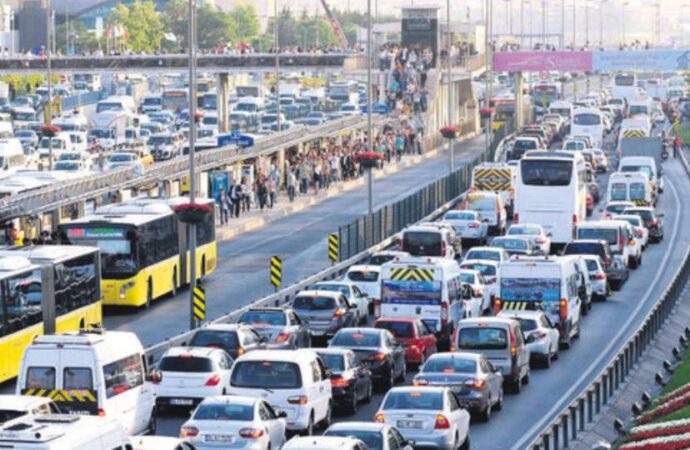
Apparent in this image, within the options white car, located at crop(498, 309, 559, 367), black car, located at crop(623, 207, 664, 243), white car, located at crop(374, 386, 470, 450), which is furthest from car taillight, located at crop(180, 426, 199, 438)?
black car, located at crop(623, 207, 664, 243)

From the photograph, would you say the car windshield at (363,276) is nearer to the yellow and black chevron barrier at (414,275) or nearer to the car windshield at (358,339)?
the yellow and black chevron barrier at (414,275)

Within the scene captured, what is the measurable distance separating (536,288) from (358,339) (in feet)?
27.4

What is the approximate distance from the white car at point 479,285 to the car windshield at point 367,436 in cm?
2174

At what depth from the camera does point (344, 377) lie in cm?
3891

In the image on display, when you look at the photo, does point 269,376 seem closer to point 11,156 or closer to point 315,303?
point 315,303

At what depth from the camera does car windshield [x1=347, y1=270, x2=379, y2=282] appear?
55594mm

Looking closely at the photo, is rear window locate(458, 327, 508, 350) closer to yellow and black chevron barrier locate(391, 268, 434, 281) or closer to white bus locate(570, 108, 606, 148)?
yellow and black chevron barrier locate(391, 268, 434, 281)

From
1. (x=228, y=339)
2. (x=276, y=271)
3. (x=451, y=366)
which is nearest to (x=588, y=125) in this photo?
(x=276, y=271)

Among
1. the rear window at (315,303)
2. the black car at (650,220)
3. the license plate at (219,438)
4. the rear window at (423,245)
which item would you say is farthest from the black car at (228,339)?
the black car at (650,220)

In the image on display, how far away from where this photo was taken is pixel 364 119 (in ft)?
390

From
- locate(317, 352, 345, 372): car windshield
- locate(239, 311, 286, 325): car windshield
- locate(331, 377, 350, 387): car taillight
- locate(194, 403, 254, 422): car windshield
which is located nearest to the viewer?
locate(194, 403, 254, 422): car windshield

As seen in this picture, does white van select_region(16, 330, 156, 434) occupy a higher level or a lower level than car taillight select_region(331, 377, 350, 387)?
higher

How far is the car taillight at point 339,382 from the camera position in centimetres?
3862

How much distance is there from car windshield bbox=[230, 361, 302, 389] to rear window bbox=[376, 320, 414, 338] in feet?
29.8
